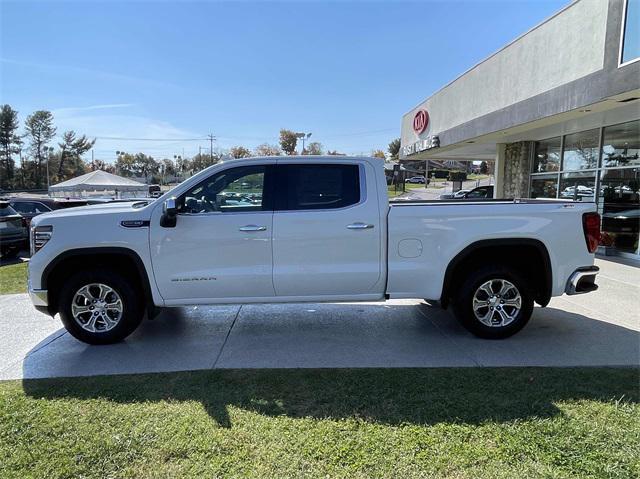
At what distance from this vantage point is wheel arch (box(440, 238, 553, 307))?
4680 mm

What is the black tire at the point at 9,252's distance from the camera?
38.9 feet

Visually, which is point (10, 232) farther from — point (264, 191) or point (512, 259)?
point (512, 259)

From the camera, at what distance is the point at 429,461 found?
2764 millimetres

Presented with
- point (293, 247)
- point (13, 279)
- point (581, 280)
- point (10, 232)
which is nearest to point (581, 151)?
point (581, 280)

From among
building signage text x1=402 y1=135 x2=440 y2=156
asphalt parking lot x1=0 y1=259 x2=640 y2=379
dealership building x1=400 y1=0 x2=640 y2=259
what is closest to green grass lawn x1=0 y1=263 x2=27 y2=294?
asphalt parking lot x1=0 y1=259 x2=640 y2=379

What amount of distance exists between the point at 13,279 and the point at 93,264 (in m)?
5.55

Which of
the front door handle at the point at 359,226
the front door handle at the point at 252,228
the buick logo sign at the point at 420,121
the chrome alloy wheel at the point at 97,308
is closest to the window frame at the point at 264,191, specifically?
the front door handle at the point at 252,228

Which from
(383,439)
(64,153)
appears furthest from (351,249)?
(64,153)

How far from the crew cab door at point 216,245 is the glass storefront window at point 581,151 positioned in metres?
10.2

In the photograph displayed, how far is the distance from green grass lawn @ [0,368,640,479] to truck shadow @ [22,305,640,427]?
17 millimetres

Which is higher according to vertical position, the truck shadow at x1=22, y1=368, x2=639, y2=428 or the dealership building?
the dealership building

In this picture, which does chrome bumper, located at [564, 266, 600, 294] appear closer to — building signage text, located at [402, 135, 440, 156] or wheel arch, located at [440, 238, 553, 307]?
wheel arch, located at [440, 238, 553, 307]

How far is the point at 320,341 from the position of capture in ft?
16.1

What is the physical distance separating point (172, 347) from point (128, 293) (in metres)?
0.75
